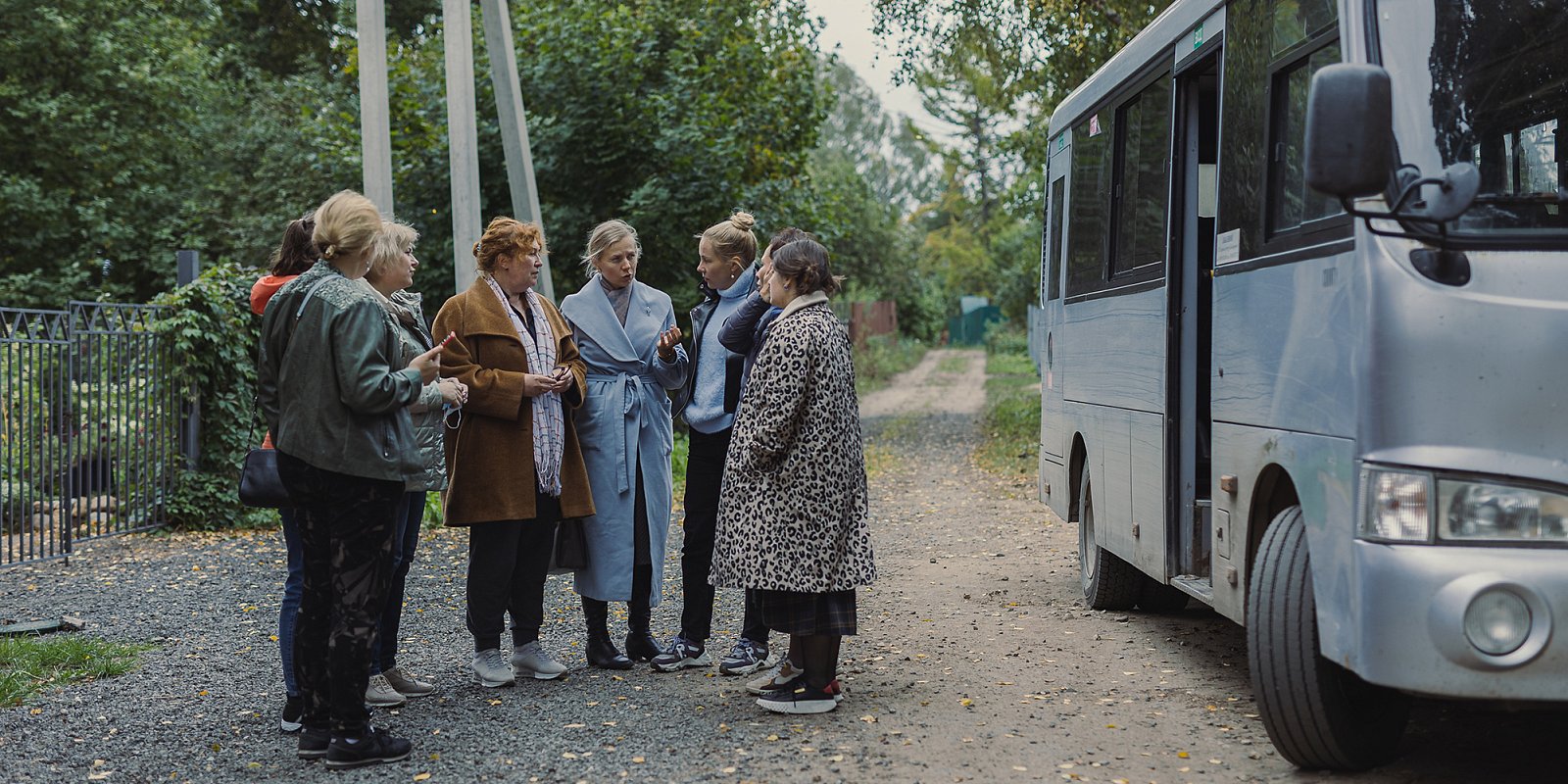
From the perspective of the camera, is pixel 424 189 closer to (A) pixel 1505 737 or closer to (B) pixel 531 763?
(B) pixel 531 763

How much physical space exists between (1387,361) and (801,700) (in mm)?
2626

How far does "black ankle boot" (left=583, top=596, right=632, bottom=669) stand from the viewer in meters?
6.50

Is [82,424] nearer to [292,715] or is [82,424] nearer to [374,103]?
[374,103]

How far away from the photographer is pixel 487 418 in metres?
6.00

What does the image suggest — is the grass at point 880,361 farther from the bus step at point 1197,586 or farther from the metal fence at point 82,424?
the bus step at point 1197,586

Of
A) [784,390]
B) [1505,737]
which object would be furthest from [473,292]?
[1505,737]

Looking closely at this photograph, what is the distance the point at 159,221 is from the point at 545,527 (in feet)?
83.6

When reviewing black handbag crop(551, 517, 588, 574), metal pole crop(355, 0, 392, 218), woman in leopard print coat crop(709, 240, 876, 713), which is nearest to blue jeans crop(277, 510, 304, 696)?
black handbag crop(551, 517, 588, 574)

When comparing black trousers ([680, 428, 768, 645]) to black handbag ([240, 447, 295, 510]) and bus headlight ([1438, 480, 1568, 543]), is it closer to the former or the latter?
black handbag ([240, 447, 295, 510])

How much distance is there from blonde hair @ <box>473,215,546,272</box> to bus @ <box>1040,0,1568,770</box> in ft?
8.89

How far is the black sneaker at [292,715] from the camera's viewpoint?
548 cm

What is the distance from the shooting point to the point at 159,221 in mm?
28844

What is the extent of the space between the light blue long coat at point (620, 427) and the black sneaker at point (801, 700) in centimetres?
97

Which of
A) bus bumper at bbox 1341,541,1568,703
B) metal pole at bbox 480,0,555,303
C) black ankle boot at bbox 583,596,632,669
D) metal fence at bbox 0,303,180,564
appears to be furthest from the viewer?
metal pole at bbox 480,0,555,303
